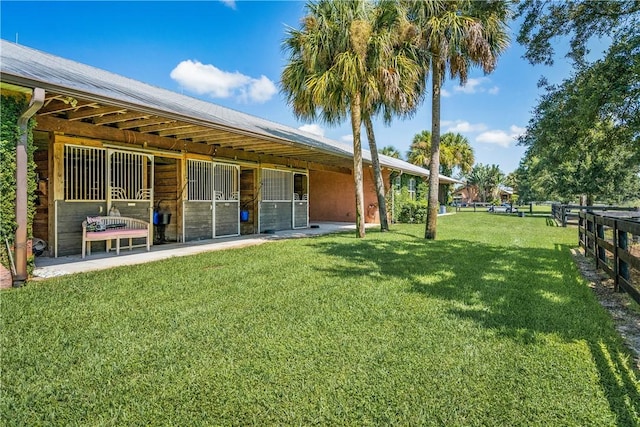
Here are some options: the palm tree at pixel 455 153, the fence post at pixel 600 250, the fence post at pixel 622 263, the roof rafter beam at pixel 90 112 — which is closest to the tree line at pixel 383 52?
the fence post at pixel 600 250

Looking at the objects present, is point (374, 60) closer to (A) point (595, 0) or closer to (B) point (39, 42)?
(A) point (595, 0)

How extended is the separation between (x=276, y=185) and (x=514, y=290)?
32.0ft

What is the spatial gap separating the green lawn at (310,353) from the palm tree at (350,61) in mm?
6367

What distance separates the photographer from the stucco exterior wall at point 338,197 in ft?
60.5

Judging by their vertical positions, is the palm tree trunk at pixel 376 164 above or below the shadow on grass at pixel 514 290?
above

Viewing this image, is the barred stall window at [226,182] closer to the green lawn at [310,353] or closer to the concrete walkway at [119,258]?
the concrete walkway at [119,258]

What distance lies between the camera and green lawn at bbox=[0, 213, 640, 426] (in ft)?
7.14

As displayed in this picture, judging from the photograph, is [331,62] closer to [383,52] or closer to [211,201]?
[383,52]

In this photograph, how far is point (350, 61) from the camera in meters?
9.68

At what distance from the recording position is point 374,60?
1019 centimetres

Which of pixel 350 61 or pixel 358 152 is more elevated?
pixel 350 61

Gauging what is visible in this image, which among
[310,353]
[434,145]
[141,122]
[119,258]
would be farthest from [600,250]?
[141,122]

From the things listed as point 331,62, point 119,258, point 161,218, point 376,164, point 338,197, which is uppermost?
point 331,62

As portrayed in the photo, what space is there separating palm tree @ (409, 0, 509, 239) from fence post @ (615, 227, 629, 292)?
5873 mm
